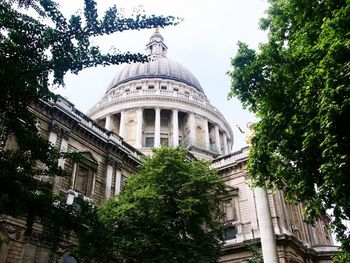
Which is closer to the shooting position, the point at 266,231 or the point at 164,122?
the point at 266,231

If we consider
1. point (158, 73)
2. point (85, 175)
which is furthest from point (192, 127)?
point (85, 175)

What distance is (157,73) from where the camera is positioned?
53875 mm

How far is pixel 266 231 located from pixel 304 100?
7.36 meters

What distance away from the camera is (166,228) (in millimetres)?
18016

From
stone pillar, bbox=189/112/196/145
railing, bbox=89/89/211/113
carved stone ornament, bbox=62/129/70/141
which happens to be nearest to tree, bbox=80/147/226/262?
carved stone ornament, bbox=62/129/70/141

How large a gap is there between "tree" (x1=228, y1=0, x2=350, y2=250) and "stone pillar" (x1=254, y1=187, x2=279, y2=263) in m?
2.05

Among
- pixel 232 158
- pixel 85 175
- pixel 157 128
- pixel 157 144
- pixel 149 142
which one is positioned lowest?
pixel 85 175

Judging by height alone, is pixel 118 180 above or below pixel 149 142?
below

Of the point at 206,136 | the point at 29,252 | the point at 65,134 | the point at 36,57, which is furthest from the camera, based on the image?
the point at 206,136

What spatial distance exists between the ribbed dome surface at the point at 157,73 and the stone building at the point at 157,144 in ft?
0.48

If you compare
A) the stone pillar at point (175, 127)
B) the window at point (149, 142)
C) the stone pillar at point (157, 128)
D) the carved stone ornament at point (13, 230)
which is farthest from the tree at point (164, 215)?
the window at point (149, 142)

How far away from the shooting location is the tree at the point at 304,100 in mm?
9820

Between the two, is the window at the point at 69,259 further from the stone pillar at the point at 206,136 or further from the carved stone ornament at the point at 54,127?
the stone pillar at the point at 206,136

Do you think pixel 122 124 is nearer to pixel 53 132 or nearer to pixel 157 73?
pixel 157 73
